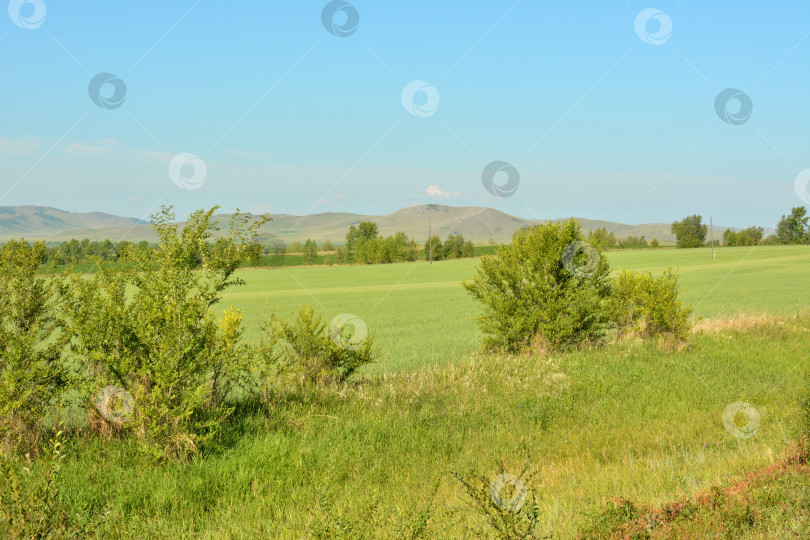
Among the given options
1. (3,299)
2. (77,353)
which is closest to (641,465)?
(77,353)

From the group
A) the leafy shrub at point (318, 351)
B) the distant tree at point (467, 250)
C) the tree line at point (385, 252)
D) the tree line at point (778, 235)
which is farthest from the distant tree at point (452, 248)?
the leafy shrub at point (318, 351)

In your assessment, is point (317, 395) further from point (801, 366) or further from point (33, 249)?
point (801, 366)

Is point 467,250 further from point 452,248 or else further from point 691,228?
point 691,228

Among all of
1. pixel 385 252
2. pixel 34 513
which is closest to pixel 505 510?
pixel 34 513

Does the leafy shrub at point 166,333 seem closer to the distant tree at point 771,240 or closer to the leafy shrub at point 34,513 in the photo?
the leafy shrub at point 34,513

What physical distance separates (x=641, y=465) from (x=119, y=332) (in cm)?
649

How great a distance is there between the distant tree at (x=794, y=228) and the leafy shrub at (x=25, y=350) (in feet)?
546

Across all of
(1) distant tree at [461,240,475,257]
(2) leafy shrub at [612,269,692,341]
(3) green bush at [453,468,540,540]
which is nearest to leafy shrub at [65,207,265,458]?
(3) green bush at [453,468,540,540]

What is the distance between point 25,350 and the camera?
6730 mm

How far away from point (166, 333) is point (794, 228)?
562ft

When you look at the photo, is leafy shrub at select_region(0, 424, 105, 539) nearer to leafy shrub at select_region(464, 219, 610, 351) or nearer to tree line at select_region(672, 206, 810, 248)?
leafy shrub at select_region(464, 219, 610, 351)

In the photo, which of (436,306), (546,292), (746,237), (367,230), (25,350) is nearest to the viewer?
(25,350)

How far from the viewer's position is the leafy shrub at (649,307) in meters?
14.7

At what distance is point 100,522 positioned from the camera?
15.9 ft
